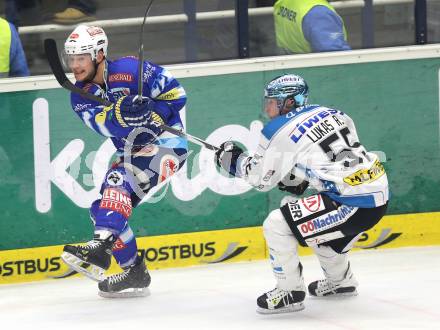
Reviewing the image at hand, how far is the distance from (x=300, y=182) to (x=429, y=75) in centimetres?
195

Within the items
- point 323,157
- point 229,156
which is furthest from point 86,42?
point 323,157

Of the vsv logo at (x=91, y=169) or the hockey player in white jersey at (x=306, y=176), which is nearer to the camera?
the hockey player in white jersey at (x=306, y=176)

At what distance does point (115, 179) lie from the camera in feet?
21.9

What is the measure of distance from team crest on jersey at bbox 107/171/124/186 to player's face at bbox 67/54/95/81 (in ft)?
1.78

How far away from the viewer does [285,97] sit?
6.21m

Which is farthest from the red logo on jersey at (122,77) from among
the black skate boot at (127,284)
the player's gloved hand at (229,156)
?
the black skate boot at (127,284)

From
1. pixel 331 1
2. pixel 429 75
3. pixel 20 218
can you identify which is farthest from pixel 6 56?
pixel 429 75

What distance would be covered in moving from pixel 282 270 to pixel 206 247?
159 cm

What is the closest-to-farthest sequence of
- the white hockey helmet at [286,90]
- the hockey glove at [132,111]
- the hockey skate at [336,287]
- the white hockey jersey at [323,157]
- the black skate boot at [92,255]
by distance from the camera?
the white hockey jersey at [323,157], the white hockey helmet at [286,90], the black skate boot at [92,255], the hockey glove at [132,111], the hockey skate at [336,287]

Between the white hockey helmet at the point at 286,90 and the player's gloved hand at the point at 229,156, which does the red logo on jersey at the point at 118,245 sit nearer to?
the player's gloved hand at the point at 229,156

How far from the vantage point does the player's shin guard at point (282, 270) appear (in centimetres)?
616

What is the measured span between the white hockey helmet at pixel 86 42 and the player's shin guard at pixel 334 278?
159 centimetres

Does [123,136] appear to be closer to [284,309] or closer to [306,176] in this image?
[306,176]

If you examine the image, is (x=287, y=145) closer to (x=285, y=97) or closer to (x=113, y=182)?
(x=285, y=97)
